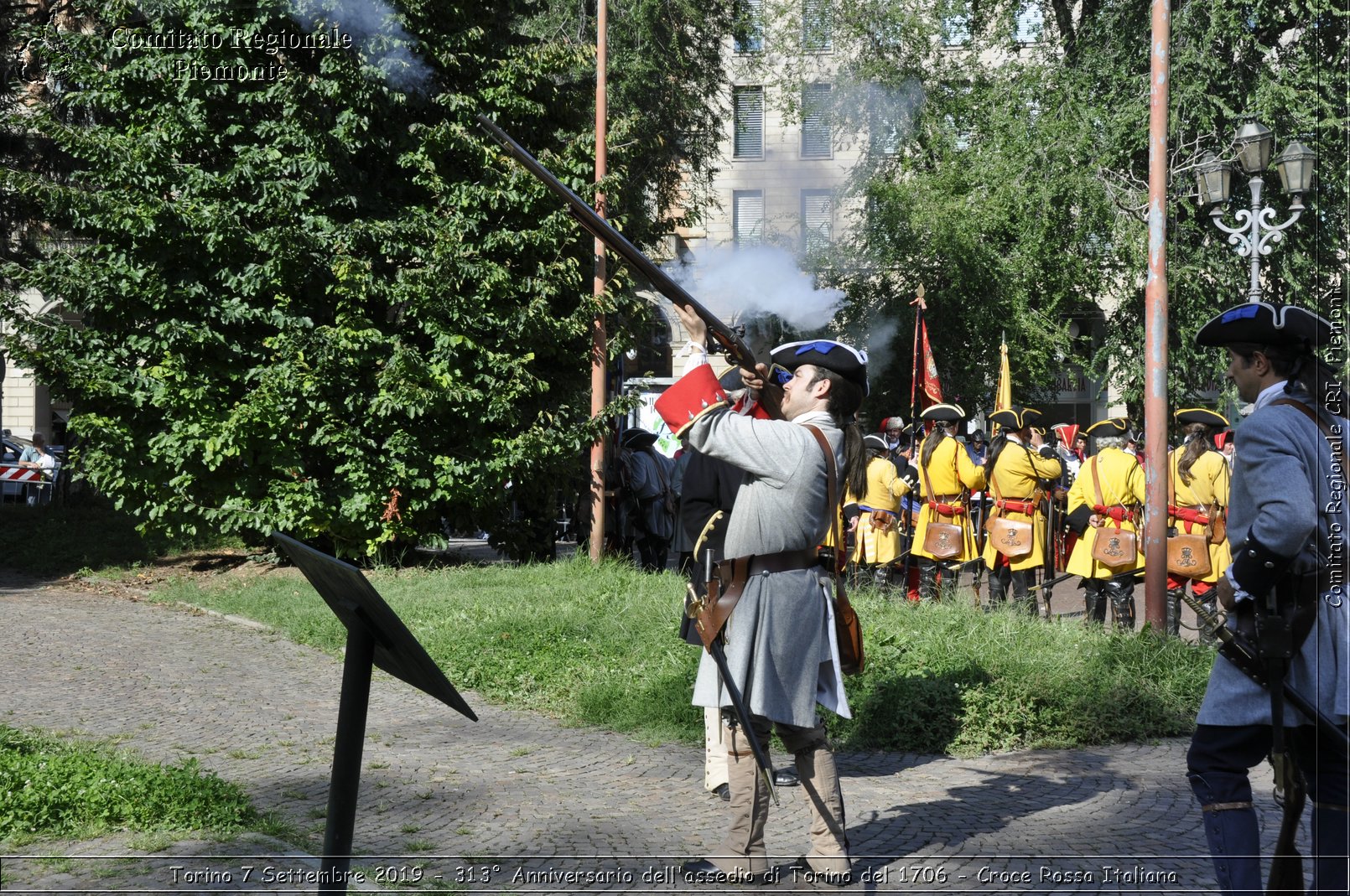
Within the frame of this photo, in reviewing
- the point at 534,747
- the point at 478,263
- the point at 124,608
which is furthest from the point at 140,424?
the point at 534,747

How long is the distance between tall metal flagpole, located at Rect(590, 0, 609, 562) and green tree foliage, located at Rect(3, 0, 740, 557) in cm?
23

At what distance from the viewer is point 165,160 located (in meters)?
13.7

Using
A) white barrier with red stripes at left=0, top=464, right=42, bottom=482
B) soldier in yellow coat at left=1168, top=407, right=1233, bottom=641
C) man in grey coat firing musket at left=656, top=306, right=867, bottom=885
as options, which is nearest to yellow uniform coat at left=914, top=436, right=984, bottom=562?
soldier in yellow coat at left=1168, top=407, right=1233, bottom=641

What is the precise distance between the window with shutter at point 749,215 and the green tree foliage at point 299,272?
376 centimetres

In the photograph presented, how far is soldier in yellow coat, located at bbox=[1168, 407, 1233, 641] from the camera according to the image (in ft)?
36.1

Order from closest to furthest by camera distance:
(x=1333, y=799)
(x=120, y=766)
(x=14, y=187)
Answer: (x=1333, y=799) < (x=120, y=766) < (x=14, y=187)

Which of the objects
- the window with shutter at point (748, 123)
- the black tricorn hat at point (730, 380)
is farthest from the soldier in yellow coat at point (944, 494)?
the window with shutter at point (748, 123)

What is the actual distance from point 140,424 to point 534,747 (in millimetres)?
8950

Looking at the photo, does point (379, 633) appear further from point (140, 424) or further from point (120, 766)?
point (140, 424)

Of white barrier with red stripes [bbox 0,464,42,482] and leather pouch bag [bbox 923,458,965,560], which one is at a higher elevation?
white barrier with red stripes [bbox 0,464,42,482]

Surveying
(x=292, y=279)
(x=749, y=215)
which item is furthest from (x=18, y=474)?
(x=749, y=215)

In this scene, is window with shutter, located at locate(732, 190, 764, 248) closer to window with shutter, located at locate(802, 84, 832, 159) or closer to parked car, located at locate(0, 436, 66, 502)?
window with shutter, located at locate(802, 84, 832, 159)

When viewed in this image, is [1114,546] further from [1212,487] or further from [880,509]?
[880,509]

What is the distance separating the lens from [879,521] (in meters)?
13.2
